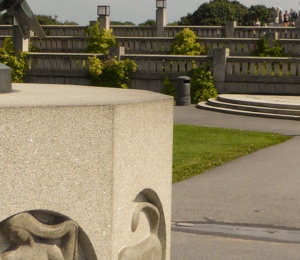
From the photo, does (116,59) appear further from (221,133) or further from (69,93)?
(69,93)

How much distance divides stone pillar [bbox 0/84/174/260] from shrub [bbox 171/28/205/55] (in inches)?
1079

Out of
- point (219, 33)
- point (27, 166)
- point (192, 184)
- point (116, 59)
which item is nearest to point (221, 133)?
point (192, 184)

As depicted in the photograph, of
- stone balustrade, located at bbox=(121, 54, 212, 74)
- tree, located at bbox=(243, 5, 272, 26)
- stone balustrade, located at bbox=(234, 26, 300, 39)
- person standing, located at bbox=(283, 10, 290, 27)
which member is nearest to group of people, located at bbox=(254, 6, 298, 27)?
person standing, located at bbox=(283, 10, 290, 27)

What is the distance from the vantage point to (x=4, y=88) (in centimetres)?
681

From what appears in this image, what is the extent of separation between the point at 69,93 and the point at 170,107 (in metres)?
0.84

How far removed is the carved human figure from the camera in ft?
18.6

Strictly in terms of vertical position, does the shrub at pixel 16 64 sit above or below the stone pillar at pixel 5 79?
below

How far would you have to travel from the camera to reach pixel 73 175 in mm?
5785

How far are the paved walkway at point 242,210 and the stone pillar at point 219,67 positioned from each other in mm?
11744

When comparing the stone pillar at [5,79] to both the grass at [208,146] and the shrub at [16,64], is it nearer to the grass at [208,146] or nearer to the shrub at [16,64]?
the grass at [208,146]

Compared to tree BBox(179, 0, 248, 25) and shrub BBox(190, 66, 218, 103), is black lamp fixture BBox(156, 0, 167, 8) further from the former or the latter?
tree BBox(179, 0, 248, 25)

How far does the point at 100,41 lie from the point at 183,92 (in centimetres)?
953

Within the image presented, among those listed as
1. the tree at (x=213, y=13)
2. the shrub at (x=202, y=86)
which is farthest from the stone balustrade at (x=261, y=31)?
the tree at (x=213, y=13)

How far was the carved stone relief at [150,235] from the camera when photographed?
6367mm
